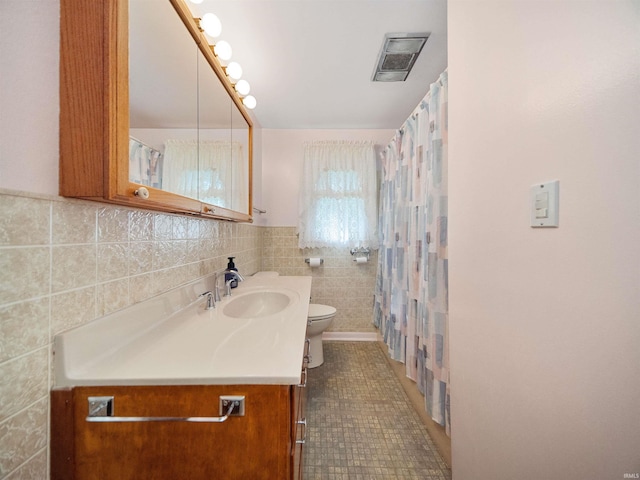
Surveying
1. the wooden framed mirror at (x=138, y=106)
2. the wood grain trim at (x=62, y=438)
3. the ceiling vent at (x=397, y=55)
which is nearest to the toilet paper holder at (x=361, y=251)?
the ceiling vent at (x=397, y=55)

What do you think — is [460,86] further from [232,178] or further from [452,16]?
[232,178]

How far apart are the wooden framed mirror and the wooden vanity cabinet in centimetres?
49

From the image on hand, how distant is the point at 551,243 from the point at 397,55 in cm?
156

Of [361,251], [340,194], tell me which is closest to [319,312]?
[361,251]

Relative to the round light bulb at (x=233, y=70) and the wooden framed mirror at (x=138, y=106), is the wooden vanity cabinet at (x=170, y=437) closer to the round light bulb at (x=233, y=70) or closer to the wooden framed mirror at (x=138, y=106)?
the wooden framed mirror at (x=138, y=106)

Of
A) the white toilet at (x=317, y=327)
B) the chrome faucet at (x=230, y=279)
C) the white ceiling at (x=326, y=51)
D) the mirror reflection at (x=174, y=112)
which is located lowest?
the white toilet at (x=317, y=327)

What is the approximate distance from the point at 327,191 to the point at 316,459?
2127mm

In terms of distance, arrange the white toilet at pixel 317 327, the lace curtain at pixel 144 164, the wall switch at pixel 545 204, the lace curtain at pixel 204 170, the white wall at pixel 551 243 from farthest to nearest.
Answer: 1. the white toilet at pixel 317 327
2. the lace curtain at pixel 204 170
3. the lace curtain at pixel 144 164
4. the wall switch at pixel 545 204
5. the white wall at pixel 551 243

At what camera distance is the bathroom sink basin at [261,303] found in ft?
4.67

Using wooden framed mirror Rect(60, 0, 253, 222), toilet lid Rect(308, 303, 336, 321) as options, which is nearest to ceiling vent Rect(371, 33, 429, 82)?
wooden framed mirror Rect(60, 0, 253, 222)

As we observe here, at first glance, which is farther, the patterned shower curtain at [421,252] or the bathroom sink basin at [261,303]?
the bathroom sink basin at [261,303]

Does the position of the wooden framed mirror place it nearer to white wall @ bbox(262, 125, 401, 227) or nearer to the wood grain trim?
the wood grain trim

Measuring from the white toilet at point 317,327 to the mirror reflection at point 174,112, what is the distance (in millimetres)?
1110

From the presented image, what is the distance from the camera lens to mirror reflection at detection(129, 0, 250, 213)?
736 millimetres
